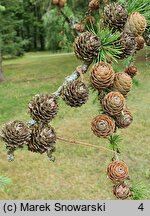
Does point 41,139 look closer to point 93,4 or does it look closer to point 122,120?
point 122,120

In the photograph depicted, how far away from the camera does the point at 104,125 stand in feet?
5.28

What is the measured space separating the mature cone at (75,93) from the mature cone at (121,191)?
365 mm

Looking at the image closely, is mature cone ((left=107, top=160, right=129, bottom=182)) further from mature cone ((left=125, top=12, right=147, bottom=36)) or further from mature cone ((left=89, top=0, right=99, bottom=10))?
mature cone ((left=89, top=0, right=99, bottom=10))

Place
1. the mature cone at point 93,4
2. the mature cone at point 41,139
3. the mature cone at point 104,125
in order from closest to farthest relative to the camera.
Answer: the mature cone at point 41,139
the mature cone at point 104,125
the mature cone at point 93,4

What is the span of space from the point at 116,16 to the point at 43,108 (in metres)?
0.49

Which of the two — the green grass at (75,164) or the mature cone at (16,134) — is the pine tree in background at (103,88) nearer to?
the mature cone at (16,134)

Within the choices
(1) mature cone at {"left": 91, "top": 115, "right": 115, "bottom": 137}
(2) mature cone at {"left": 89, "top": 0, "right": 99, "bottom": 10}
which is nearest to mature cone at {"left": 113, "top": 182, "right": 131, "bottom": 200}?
(1) mature cone at {"left": 91, "top": 115, "right": 115, "bottom": 137}

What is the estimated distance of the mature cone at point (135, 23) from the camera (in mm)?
1631

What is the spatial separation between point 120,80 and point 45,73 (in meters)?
25.1

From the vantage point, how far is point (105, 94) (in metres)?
1.68

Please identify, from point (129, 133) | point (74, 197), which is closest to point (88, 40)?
point (74, 197)

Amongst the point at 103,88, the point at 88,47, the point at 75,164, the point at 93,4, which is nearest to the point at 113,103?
the point at 103,88

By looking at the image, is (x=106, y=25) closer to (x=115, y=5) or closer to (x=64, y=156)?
(x=115, y=5)

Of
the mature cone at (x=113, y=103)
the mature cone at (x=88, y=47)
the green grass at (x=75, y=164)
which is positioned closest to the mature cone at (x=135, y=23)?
the mature cone at (x=88, y=47)
